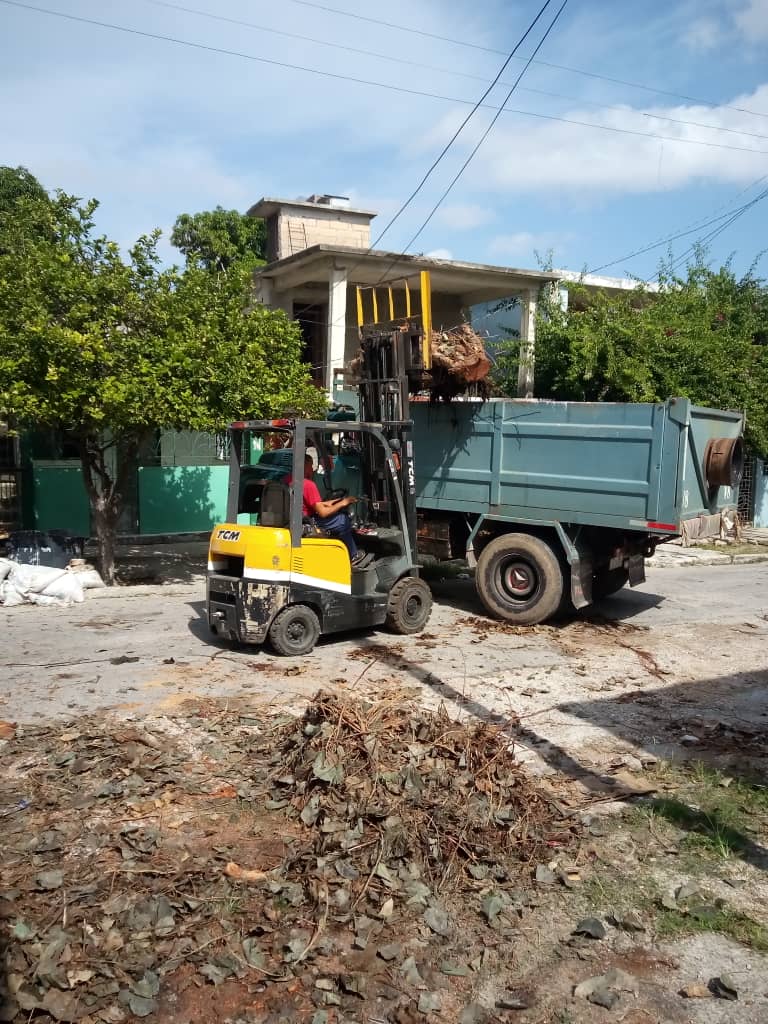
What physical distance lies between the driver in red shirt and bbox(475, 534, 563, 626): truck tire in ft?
6.60

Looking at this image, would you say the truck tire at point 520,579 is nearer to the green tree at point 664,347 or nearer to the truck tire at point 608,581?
the truck tire at point 608,581

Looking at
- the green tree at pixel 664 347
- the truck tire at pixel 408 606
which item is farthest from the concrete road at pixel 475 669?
the green tree at pixel 664 347

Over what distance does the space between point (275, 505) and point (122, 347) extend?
3.36 metres

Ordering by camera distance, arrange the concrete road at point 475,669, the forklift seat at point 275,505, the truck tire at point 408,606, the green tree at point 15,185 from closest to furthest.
Result: the concrete road at point 475,669, the forklift seat at point 275,505, the truck tire at point 408,606, the green tree at point 15,185

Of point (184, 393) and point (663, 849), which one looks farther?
point (184, 393)

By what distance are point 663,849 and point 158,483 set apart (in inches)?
515

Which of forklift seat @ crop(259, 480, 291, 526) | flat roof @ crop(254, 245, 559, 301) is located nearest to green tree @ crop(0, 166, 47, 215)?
flat roof @ crop(254, 245, 559, 301)

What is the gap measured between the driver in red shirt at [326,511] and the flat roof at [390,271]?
8.36 m

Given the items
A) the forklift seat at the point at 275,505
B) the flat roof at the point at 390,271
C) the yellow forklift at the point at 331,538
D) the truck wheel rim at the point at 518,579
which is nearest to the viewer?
the yellow forklift at the point at 331,538

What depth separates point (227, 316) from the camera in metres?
10.3

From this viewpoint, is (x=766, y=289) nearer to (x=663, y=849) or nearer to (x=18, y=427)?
(x=18, y=427)

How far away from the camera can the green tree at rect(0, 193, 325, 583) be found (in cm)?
916

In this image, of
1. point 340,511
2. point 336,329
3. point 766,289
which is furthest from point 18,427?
point 766,289

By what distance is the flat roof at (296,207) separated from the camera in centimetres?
2045
